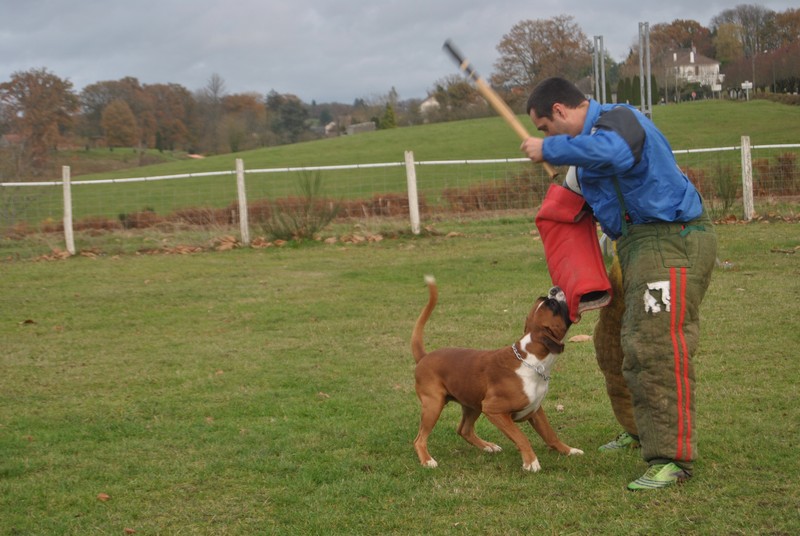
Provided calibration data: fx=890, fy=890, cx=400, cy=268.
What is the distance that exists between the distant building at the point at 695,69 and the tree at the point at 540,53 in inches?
330

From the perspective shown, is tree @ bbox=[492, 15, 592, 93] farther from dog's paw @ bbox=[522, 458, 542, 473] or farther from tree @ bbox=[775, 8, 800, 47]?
dog's paw @ bbox=[522, 458, 542, 473]

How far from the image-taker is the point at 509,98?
50.2 meters

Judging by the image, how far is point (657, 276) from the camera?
4578 millimetres

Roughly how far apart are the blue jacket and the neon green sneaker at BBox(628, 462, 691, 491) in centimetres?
126

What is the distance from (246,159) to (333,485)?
194 feet

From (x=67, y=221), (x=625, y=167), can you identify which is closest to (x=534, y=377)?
(x=625, y=167)

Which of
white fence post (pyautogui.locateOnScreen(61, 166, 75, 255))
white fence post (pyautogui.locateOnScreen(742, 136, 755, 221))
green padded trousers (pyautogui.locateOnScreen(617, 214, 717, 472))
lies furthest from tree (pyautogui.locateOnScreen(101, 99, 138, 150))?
green padded trousers (pyautogui.locateOnScreen(617, 214, 717, 472))

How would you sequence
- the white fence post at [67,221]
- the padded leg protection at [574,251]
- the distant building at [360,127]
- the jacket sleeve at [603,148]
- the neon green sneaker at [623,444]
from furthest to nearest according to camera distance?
the distant building at [360,127] → the white fence post at [67,221] → the neon green sneaker at [623,444] → the padded leg protection at [574,251] → the jacket sleeve at [603,148]

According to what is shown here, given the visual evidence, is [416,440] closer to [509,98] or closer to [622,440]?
[622,440]

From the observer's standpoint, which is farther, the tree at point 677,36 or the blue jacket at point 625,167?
the tree at point 677,36

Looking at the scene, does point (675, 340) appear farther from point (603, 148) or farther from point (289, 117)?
point (289, 117)

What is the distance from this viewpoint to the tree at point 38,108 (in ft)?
149

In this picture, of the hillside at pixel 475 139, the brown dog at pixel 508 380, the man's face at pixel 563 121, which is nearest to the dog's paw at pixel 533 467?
the brown dog at pixel 508 380

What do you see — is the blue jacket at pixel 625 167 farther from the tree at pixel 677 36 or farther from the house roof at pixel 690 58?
the tree at pixel 677 36
